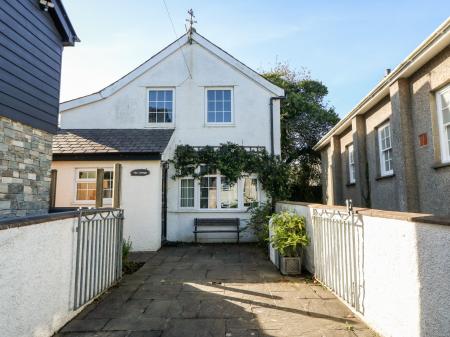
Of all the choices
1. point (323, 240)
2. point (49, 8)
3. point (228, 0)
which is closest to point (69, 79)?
point (49, 8)

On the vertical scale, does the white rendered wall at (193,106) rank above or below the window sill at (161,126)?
above

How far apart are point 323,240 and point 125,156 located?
683cm

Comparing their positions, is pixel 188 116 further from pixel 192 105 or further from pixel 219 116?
pixel 219 116

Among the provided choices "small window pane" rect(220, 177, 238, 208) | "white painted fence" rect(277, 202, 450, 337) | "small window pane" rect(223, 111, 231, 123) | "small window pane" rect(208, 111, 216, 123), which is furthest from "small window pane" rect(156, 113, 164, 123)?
"white painted fence" rect(277, 202, 450, 337)

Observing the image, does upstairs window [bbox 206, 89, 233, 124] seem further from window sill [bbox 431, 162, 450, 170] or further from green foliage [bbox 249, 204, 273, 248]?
window sill [bbox 431, 162, 450, 170]

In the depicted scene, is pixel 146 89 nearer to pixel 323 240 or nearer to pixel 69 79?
pixel 69 79

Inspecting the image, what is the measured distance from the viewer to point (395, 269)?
313 cm

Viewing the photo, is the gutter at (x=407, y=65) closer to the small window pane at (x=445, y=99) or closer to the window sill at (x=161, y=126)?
the small window pane at (x=445, y=99)

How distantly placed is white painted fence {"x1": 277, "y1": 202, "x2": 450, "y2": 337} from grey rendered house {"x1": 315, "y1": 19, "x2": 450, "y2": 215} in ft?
10.2

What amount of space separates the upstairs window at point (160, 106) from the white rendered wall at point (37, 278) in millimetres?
8210

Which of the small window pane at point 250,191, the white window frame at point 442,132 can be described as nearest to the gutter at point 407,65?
the white window frame at point 442,132

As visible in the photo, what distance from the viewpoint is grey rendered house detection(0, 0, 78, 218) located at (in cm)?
597

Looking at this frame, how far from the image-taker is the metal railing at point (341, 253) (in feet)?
13.1

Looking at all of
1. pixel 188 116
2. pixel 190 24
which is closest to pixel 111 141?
pixel 188 116
